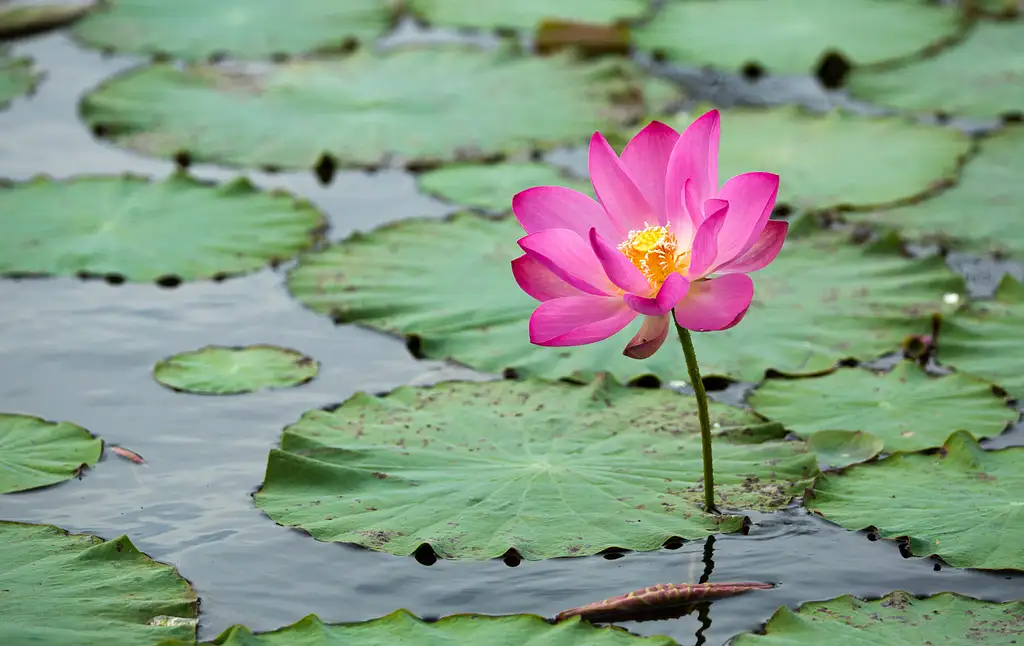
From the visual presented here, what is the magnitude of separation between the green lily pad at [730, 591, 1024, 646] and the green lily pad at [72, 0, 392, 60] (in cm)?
398

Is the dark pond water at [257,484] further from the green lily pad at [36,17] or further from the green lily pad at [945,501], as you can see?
the green lily pad at [36,17]

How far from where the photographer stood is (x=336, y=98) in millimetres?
4887

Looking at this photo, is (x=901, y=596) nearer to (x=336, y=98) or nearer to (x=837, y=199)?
(x=837, y=199)

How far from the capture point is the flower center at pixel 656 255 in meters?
2.27

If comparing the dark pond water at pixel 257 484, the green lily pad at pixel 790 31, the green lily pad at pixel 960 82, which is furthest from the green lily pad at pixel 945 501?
the green lily pad at pixel 790 31

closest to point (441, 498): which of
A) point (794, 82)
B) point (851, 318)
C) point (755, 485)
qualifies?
point (755, 485)

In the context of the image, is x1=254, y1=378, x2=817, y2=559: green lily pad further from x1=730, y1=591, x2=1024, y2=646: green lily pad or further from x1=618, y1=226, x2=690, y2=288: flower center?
x1=618, y1=226, x2=690, y2=288: flower center

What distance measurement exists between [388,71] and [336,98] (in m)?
0.38

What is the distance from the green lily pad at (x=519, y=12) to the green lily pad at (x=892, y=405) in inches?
119

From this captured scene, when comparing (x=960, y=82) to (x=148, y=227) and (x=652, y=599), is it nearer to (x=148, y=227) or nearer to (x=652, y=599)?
(x=148, y=227)

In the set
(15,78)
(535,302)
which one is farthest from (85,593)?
(15,78)

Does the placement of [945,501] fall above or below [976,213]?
below

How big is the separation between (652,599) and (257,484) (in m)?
0.96

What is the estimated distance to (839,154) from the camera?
4.31 m
